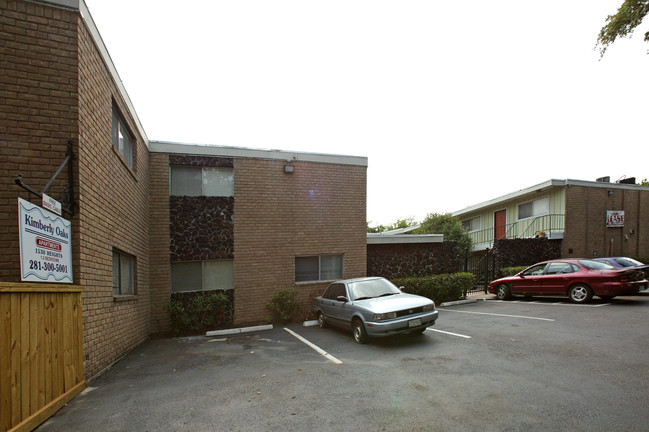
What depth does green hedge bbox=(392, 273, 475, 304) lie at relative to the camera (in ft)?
41.1

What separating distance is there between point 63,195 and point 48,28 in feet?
8.59

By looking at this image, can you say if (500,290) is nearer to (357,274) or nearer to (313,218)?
(357,274)

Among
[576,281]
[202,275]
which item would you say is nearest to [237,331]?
[202,275]

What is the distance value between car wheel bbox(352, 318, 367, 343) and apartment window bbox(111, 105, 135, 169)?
21.6 feet

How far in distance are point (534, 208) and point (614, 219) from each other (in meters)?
3.78

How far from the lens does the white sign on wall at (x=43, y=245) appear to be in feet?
12.9

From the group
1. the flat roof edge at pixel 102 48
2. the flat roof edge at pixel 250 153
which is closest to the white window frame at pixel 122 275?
the flat roof edge at pixel 102 48

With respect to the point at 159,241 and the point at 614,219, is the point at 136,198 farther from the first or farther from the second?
the point at 614,219

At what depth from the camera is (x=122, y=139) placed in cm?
821

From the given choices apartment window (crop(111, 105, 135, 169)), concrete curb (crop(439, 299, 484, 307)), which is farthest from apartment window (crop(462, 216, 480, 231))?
apartment window (crop(111, 105, 135, 169))

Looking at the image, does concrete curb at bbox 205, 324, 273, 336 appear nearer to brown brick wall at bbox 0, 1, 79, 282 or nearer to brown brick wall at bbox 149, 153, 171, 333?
brown brick wall at bbox 149, 153, 171, 333

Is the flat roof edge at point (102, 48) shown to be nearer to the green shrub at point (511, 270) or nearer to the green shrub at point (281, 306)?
the green shrub at point (281, 306)

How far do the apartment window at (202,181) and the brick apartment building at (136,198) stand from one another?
0.03 metres

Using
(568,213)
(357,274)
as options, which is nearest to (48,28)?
(357,274)
